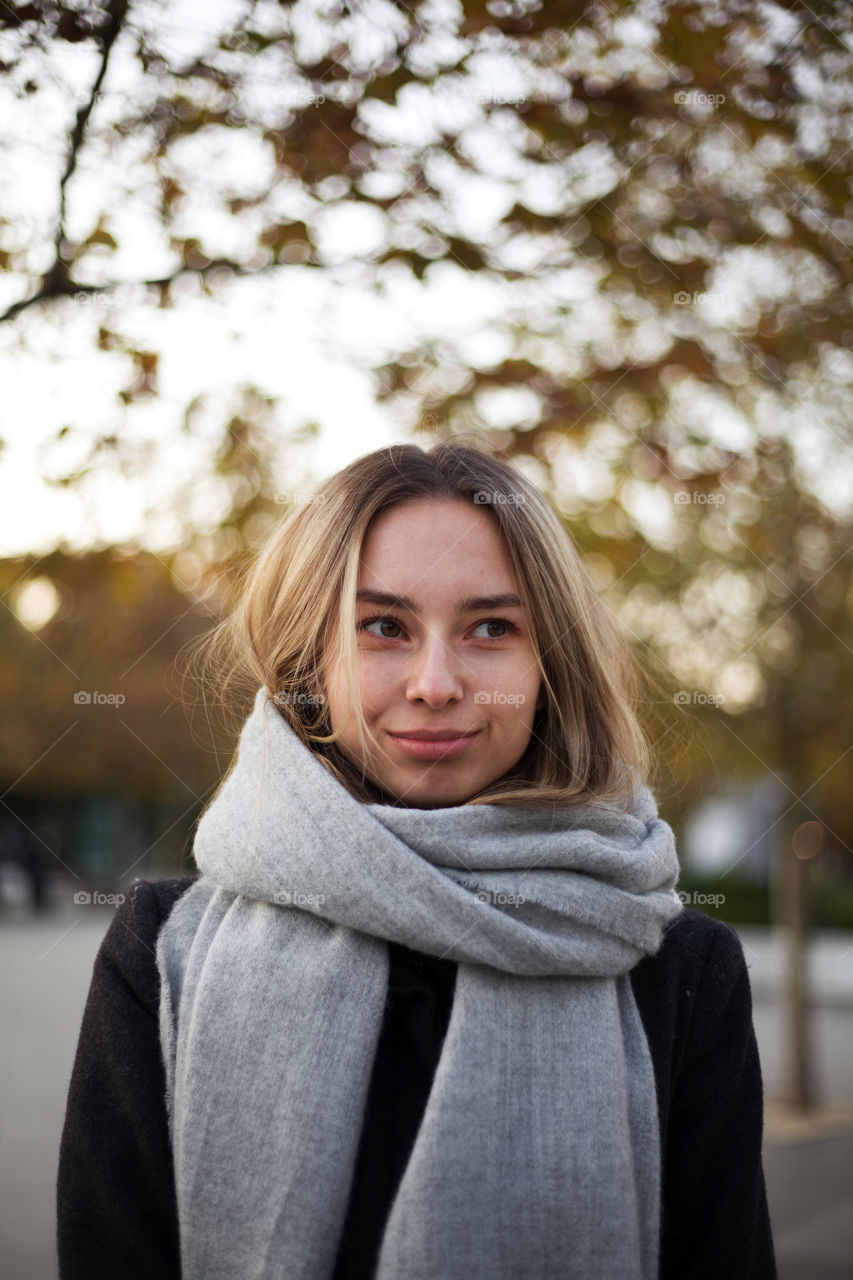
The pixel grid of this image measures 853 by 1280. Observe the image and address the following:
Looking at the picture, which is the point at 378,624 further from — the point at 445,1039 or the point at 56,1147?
the point at 56,1147

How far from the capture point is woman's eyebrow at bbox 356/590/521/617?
74.4 inches

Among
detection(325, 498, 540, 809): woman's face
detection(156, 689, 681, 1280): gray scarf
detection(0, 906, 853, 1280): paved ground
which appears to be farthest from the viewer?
detection(0, 906, 853, 1280): paved ground

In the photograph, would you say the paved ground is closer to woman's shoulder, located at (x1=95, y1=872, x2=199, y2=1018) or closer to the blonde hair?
woman's shoulder, located at (x1=95, y1=872, x2=199, y2=1018)

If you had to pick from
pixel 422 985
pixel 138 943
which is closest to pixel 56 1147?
pixel 138 943

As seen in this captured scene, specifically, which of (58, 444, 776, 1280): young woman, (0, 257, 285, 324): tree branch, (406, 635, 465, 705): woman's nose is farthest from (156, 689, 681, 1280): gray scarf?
(0, 257, 285, 324): tree branch

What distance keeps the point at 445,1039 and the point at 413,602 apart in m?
0.71

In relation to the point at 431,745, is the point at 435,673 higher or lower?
higher

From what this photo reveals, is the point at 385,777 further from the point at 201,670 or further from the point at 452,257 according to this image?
the point at 452,257

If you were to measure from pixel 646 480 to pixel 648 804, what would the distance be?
12.8ft

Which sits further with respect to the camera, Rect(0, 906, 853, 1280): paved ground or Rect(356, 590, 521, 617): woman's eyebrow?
Rect(0, 906, 853, 1280): paved ground

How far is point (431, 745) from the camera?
6.16 ft

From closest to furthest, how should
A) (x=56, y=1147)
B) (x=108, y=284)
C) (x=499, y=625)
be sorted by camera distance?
1. (x=499, y=625)
2. (x=108, y=284)
3. (x=56, y=1147)

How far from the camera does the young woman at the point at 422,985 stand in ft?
5.83

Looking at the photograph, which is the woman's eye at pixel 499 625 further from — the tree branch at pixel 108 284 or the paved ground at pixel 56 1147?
the tree branch at pixel 108 284
